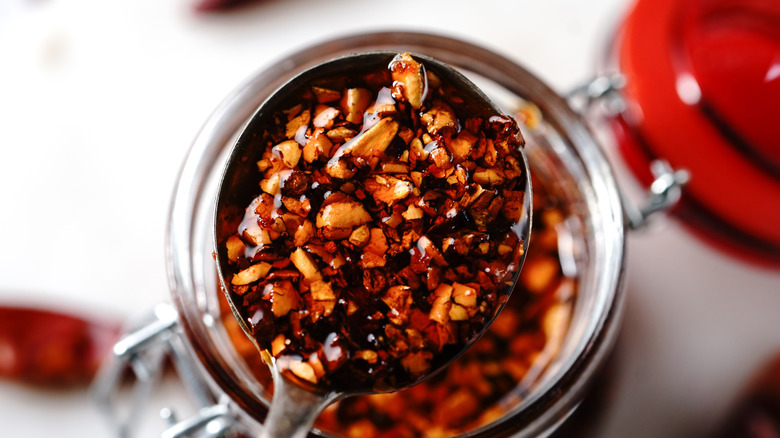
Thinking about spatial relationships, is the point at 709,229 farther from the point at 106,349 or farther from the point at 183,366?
the point at 106,349

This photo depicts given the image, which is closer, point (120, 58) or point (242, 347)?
point (242, 347)

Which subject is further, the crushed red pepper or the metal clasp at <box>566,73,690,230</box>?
the metal clasp at <box>566,73,690,230</box>

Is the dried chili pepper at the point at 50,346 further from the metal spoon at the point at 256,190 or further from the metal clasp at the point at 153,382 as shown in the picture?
the metal spoon at the point at 256,190

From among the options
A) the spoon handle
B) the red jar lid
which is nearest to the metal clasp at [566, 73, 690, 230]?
the red jar lid

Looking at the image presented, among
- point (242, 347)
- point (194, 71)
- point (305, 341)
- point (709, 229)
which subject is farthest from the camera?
point (194, 71)

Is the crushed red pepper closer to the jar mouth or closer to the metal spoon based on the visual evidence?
the metal spoon

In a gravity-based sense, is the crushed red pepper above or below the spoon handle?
above

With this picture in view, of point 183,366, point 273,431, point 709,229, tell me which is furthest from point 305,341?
point 709,229
